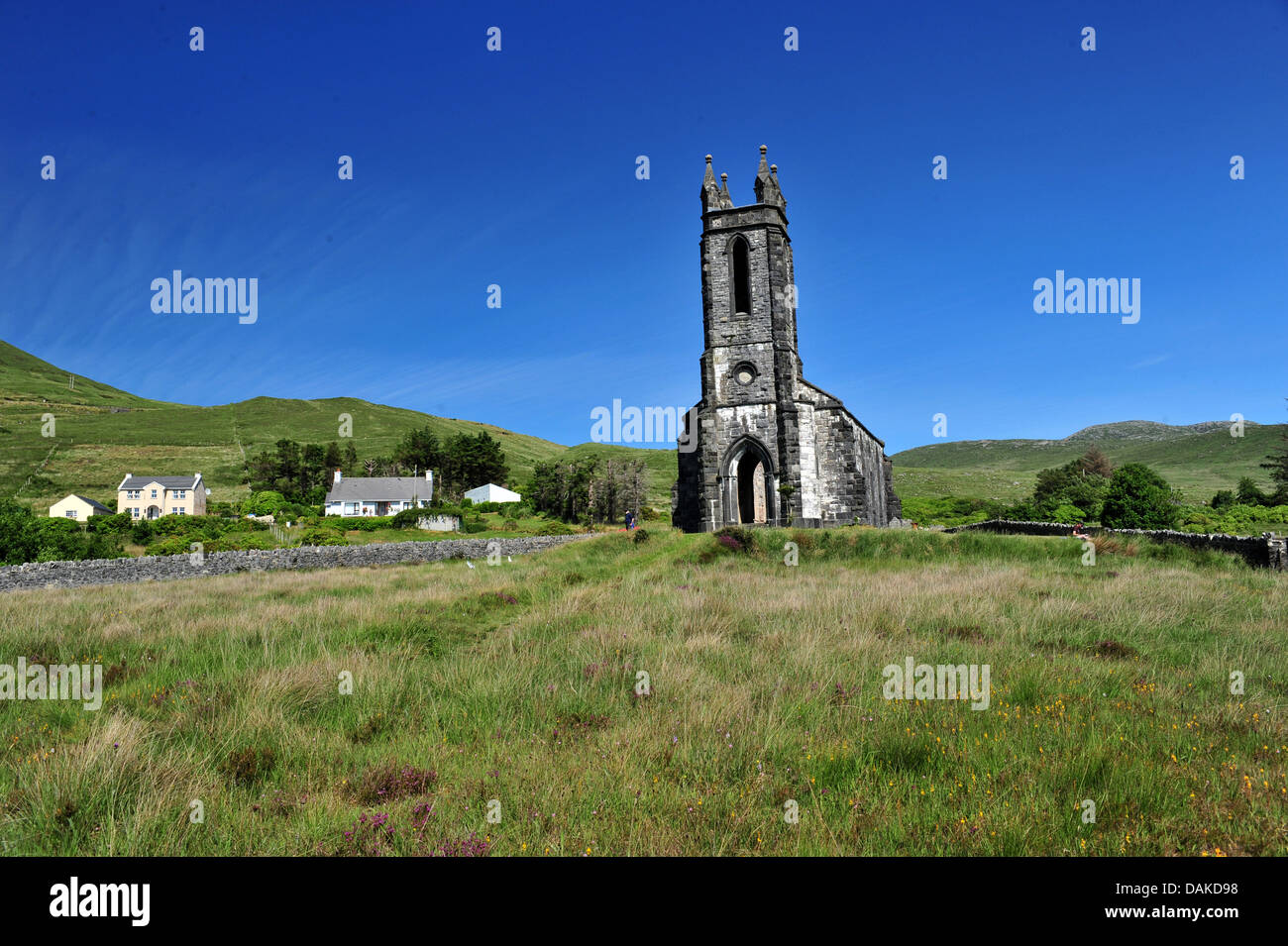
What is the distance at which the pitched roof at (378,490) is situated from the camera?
80250 mm

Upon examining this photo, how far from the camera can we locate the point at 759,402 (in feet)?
85.5

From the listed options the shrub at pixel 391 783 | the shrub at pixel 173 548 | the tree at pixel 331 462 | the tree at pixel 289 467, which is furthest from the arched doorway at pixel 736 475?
the tree at pixel 331 462

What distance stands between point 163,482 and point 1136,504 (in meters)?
103

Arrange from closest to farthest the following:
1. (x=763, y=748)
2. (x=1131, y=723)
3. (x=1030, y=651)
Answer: (x=763, y=748) < (x=1131, y=723) < (x=1030, y=651)

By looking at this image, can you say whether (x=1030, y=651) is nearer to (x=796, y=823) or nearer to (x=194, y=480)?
(x=796, y=823)

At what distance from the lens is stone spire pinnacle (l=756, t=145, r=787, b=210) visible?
87.5 feet

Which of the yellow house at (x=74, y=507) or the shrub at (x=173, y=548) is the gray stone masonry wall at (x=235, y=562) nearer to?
the shrub at (x=173, y=548)

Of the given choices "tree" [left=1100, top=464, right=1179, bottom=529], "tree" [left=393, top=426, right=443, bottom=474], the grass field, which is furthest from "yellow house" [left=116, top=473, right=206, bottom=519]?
"tree" [left=1100, top=464, right=1179, bottom=529]

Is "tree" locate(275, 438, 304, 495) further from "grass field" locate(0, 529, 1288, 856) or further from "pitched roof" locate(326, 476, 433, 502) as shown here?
"grass field" locate(0, 529, 1288, 856)

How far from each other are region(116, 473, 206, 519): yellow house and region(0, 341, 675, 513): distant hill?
565 centimetres

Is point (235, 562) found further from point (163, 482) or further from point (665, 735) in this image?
point (163, 482)

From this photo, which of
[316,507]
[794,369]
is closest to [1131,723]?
[794,369]

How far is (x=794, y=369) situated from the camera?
26.1 meters
